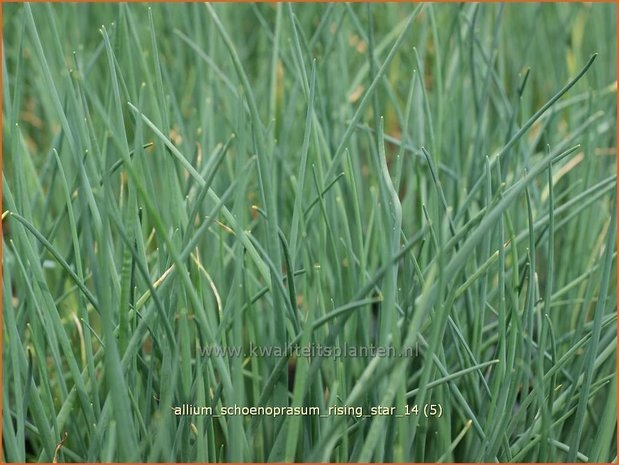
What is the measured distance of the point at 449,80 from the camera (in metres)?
0.96

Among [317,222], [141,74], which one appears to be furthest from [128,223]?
[141,74]

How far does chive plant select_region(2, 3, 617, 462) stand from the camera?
1.60 feet

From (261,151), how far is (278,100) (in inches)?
21.2

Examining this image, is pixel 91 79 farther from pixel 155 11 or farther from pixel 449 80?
pixel 449 80

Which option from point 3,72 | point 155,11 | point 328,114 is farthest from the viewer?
point 155,11

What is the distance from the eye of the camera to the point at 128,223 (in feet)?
1.94

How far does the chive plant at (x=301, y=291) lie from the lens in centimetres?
49

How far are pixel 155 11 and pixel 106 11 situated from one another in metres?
0.08

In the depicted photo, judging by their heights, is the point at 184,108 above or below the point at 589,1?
below

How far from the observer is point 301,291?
777 mm

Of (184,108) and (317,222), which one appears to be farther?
(184,108)

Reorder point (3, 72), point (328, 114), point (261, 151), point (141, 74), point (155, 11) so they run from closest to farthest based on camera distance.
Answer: point (261, 151), point (3, 72), point (328, 114), point (141, 74), point (155, 11)

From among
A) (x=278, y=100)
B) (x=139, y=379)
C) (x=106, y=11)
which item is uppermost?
(x=106, y=11)

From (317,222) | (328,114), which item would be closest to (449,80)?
(328,114)
